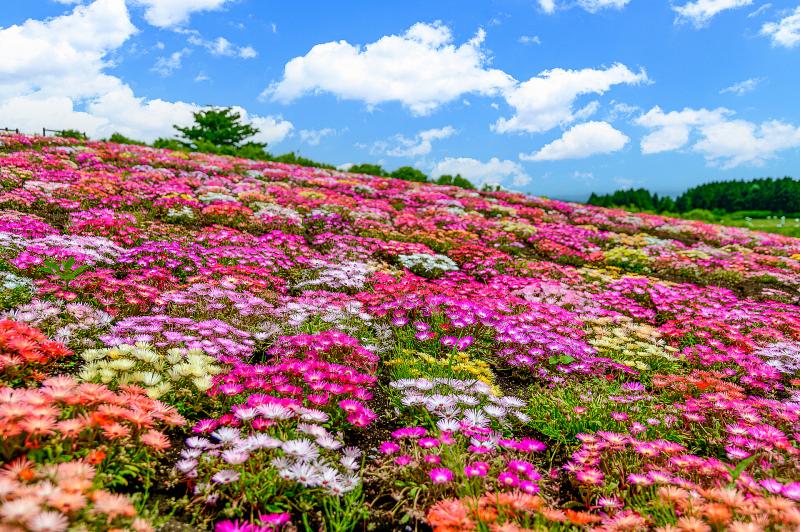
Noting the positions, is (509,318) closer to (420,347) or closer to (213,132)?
(420,347)

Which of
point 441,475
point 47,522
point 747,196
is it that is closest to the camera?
point 47,522

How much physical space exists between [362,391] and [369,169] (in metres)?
29.4

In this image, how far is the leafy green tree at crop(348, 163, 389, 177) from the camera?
1264 inches

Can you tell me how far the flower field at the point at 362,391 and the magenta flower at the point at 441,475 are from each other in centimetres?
2

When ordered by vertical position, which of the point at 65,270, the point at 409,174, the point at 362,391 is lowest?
the point at 362,391

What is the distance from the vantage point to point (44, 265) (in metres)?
6.17

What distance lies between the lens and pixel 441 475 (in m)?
2.94

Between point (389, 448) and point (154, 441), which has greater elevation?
point (154, 441)

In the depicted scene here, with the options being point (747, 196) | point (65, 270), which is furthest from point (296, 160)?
point (747, 196)

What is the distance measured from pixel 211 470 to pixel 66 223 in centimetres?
891

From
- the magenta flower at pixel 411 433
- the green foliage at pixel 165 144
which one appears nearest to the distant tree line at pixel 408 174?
the green foliage at pixel 165 144

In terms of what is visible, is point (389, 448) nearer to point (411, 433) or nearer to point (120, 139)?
point (411, 433)

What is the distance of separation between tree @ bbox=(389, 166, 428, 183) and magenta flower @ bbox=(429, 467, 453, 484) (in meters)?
30.0

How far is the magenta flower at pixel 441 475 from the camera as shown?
2.91 m
